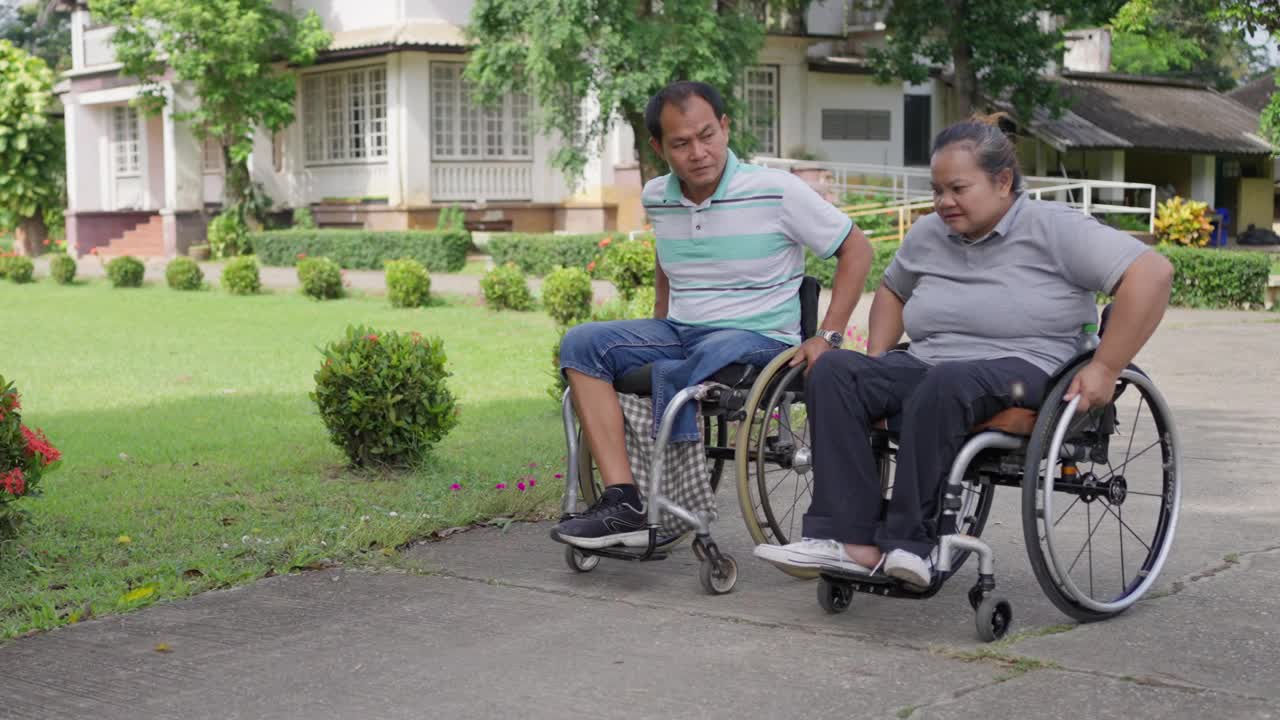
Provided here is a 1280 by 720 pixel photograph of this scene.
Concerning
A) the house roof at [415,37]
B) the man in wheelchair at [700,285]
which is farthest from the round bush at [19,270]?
the man in wheelchair at [700,285]

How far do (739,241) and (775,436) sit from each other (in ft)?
2.23

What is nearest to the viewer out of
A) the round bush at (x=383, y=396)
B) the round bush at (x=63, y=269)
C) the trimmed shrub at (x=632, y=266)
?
the round bush at (x=383, y=396)

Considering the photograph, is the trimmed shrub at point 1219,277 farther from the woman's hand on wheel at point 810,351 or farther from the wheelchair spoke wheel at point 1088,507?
the woman's hand on wheel at point 810,351

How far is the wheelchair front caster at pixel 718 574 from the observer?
4938 millimetres

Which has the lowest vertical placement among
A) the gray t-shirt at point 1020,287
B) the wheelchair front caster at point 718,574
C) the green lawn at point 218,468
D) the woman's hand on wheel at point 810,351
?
the green lawn at point 218,468

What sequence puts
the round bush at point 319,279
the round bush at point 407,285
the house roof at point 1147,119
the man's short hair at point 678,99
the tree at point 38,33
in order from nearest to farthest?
1. the man's short hair at point 678,99
2. the round bush at point 407,285
3. the round bush at point 319,279
4. the house roof at point 1147,119
5. the tree at point 38,33

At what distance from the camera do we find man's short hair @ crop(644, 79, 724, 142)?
16.9ft

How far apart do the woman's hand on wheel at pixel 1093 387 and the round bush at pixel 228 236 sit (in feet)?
91.7

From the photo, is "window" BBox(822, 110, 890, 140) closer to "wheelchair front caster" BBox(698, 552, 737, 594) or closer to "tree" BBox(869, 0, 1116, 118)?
"tree" BBox(869, 0, 1116, 118)

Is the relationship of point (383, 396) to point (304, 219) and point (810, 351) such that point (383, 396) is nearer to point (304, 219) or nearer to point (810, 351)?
point (810, 351)

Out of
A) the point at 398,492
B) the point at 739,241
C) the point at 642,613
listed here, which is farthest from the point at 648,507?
the point at 398,492

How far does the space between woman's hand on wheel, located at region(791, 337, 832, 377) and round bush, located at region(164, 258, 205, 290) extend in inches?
819

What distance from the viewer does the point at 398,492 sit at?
7035 mm

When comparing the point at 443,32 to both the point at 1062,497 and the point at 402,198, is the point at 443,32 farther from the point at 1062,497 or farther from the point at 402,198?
the point at 1062,497
